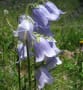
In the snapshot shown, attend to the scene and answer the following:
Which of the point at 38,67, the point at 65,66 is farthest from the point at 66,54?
the point at 38,67

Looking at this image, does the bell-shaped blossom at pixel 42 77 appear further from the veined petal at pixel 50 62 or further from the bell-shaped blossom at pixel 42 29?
the bell-shaped blossom at pixel 42 29

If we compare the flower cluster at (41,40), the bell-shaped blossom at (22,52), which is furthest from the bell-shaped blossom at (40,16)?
the bell-shaped blossom at (22,52)

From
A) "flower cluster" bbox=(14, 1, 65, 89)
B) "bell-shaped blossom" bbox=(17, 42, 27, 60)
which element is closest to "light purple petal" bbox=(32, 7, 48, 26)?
"flower cluster" bbox=(14, 1, 65, 89)

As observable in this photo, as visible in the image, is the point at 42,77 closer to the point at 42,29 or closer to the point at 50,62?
the point at 50,62

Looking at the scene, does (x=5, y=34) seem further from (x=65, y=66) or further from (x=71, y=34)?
(x=65, y=66)

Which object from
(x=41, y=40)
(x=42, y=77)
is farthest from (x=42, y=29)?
(x=42, y=77)

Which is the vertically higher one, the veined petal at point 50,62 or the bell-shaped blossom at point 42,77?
the veined petal at point 50,62

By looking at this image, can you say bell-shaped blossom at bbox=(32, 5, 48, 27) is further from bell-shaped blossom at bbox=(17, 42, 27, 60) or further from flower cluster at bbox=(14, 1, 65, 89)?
bell-shaped blossom at bbox=(17, 42, 27, 60)

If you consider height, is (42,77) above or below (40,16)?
below
